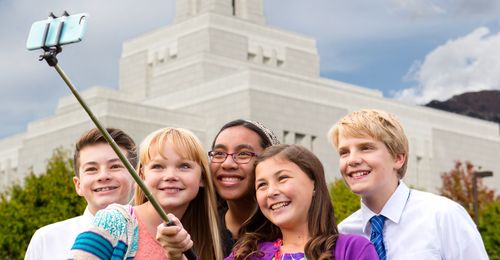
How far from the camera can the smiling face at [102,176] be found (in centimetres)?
575

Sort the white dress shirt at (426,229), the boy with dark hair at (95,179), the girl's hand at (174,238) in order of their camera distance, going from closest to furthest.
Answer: the girl's hand at (174,238) < the white dress shirt at (426,229) < the boy with dark hair at (95,179)

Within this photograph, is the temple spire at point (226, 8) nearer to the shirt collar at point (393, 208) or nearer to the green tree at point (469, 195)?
the green tree at point (469, 195)

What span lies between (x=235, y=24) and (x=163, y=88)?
18.3ft

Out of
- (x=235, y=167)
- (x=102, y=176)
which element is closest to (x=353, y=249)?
(x=235, y=167)

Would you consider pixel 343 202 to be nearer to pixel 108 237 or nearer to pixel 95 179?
pixel 95 179

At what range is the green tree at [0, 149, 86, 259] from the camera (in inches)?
1176

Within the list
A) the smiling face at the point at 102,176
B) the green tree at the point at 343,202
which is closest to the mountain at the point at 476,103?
the green tree at the point at 343,202

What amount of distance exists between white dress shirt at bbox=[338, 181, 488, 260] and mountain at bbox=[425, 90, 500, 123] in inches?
4673

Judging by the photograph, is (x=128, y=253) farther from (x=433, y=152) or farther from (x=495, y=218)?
(x=433, y=152)

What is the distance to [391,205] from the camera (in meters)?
5.38

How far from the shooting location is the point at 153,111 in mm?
47531

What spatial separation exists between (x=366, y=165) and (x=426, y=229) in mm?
459

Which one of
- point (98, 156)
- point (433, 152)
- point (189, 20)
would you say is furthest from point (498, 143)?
point (98, 156)

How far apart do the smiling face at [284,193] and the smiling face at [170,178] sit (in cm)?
35
